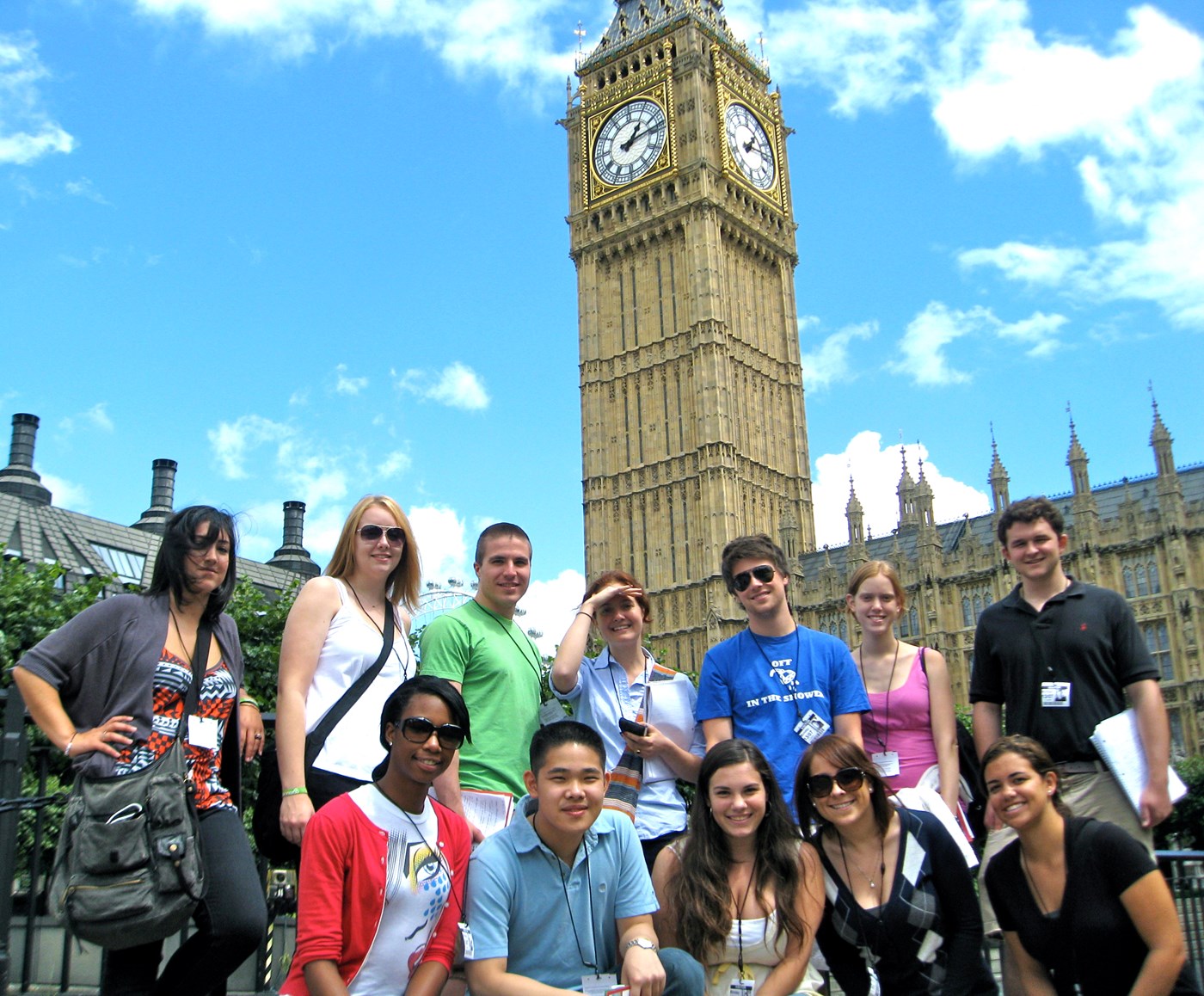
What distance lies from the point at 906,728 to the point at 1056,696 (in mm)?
780

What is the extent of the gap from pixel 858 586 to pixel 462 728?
2337 millimetres

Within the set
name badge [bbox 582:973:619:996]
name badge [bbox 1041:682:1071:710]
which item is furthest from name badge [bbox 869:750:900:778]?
name badge [bbox 582:973:619:996]

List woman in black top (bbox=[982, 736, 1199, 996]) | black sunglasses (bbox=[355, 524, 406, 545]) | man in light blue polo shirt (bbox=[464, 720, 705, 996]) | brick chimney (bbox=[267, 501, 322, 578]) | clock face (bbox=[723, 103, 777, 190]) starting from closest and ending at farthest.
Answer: man in light blue polo shirt (bbox=[464, 720, 705, 996]), woman in black top (bbox=[982, 736, 1199, 996]), black sunglasses (bbox=[355, 524, 406, 545]), clock face (bbox=[723, 103, 777, 190]), brick chimney (bbox=[267, 501, 322, 578])

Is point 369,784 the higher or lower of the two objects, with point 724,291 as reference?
lower

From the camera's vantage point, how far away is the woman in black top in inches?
156

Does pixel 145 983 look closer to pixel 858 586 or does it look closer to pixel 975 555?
pixel 858 586

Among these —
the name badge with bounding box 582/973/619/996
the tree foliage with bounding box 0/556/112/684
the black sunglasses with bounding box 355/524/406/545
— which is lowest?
the name badge with bounding box 582/973/619/996

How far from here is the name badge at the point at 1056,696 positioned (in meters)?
4.76

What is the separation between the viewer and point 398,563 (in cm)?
472

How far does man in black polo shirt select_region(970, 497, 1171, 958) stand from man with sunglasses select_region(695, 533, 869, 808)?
26.4 inches

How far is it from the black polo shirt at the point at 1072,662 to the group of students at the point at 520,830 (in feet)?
A: 0.69

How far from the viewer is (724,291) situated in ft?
153

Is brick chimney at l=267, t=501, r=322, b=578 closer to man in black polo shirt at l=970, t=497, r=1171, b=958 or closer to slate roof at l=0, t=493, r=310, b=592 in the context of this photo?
slate roof at l=0, t=493, r=310, b=592

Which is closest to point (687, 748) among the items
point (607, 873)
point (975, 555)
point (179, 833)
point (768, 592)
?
point (768, 592)
